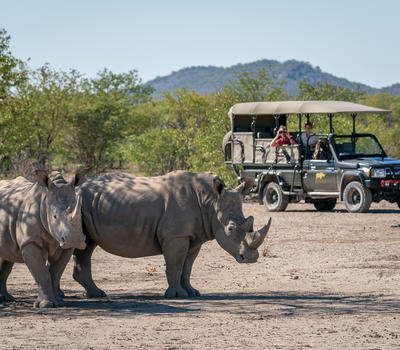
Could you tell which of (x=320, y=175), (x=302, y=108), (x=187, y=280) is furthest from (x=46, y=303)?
(x=302, y=108)

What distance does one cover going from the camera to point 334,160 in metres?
22.1

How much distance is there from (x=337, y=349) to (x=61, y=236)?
306 centimetres

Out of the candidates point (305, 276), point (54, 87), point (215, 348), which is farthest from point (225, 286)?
point (54, 87)

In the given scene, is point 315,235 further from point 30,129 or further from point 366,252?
point 30,129

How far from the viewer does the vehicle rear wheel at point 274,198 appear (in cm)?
2333

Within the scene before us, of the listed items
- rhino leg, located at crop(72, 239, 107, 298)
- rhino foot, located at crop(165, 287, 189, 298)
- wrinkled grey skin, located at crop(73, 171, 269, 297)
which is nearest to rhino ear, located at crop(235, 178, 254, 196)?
wrinkled grey skin, located at crop(73, 171, 269, 297)

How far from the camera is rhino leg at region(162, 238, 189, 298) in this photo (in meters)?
10.1

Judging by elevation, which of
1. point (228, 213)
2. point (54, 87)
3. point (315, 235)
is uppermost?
point (54, 87)

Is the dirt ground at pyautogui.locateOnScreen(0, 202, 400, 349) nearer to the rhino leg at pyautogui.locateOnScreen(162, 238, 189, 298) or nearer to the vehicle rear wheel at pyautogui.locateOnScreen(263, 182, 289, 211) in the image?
the rhino leg at pyautogui.locateOnScreen(162, 238, 189, 298)

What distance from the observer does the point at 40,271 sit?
9.31 metres

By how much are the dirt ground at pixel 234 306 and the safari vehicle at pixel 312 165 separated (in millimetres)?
5674

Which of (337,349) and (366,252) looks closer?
(337,349)

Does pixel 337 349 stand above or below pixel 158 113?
below

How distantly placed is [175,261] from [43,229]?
167cm
